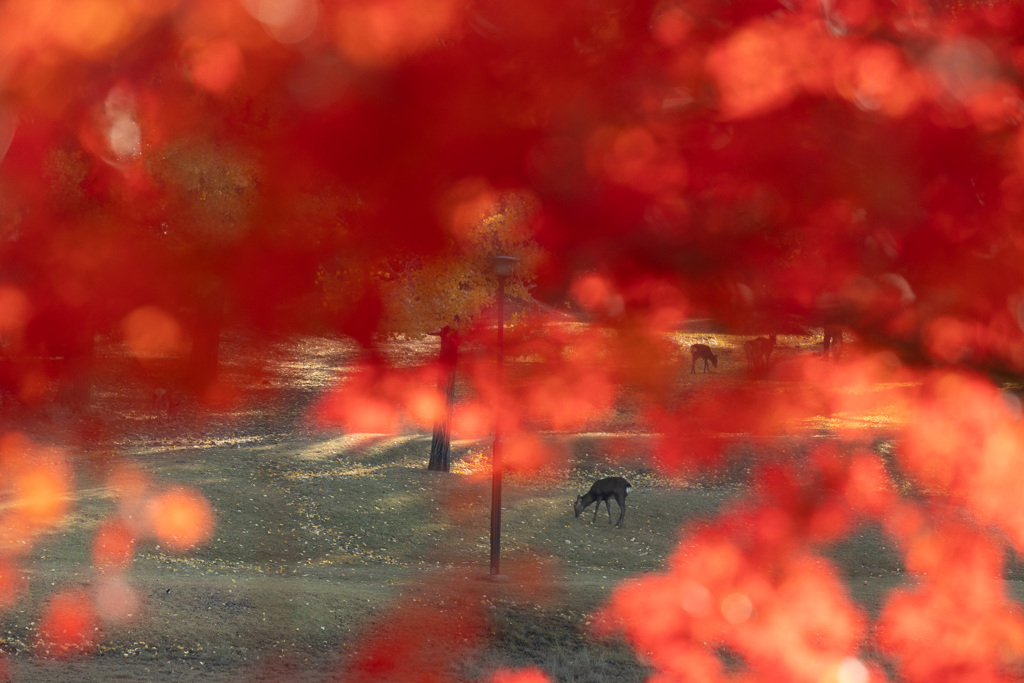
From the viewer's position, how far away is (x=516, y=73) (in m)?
29.7

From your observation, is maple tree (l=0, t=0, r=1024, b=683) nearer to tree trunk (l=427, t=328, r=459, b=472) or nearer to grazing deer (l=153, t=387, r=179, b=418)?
tree trunk (l=427, t=328, r=459, b=472)

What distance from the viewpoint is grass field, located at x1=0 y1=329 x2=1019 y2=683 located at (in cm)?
1275

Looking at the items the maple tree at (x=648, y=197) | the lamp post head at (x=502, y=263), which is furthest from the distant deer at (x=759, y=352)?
the lamp post head at (x=502, y=263)

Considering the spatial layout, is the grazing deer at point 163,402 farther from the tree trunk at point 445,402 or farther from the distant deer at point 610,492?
the distant deer at point 610,492

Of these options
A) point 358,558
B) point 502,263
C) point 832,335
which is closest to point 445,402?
point 358,558

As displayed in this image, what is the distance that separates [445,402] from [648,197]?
1805cm

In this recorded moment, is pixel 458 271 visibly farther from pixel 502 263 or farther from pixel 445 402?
pixel 502 263

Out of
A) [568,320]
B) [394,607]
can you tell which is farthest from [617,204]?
[394,607]

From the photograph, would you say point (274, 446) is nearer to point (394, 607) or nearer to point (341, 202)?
point (341, 202)

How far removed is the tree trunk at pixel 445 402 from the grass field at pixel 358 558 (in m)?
0.50

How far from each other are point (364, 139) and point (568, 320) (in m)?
17.3

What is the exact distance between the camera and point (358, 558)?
18453 millimetres

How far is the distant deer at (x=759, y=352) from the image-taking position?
41562 mm

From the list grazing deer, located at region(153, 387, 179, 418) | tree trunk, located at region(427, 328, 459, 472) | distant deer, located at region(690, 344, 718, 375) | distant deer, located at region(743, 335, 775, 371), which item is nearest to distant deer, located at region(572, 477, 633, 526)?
tree trunk, located at region(427, 328, 459, 472)
